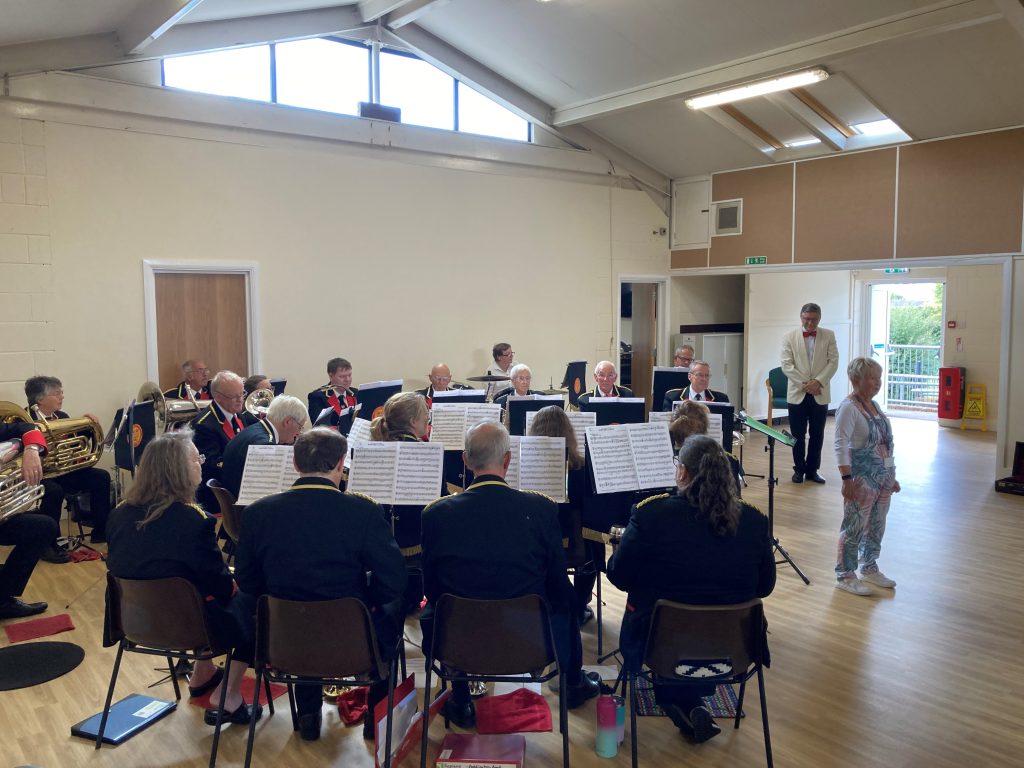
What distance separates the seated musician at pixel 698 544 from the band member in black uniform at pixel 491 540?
0.30m

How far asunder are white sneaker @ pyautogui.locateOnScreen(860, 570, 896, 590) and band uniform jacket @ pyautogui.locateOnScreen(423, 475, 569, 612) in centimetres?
292

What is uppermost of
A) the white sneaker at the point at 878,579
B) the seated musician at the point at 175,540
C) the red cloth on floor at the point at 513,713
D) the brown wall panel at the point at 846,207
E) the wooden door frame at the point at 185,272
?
the brown wall panel at the point at 846,207

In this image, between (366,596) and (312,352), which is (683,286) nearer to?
(312,352)

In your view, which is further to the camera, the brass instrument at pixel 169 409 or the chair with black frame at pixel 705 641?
the brass instrument at pixel 169 409

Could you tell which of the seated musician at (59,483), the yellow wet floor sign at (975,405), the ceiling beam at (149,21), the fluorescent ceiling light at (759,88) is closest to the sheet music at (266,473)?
the seated musician at (59,483)

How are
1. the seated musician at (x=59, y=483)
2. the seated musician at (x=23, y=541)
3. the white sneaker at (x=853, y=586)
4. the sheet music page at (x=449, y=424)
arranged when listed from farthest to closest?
the seated musician at (x=59, y=483), the white sneaker at (x=853, y=586), the sheet music page at (x=449, y=424), the seated musician at (x=23, y=541)

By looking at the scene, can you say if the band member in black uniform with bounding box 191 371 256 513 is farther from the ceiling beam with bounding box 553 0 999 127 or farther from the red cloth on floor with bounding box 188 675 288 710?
the ceiling beam with bounding box 553 0 999 127

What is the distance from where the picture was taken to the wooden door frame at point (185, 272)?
659 cm

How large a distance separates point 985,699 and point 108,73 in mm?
7138

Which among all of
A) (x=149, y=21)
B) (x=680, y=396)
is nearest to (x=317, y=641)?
(x=680, y=396)

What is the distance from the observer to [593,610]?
4504mm

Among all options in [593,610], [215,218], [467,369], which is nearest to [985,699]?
[593,610]

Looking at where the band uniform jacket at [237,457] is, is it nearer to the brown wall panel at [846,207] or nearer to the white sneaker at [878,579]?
the white sneaker at [878,579]

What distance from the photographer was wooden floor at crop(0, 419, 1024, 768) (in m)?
3.12
